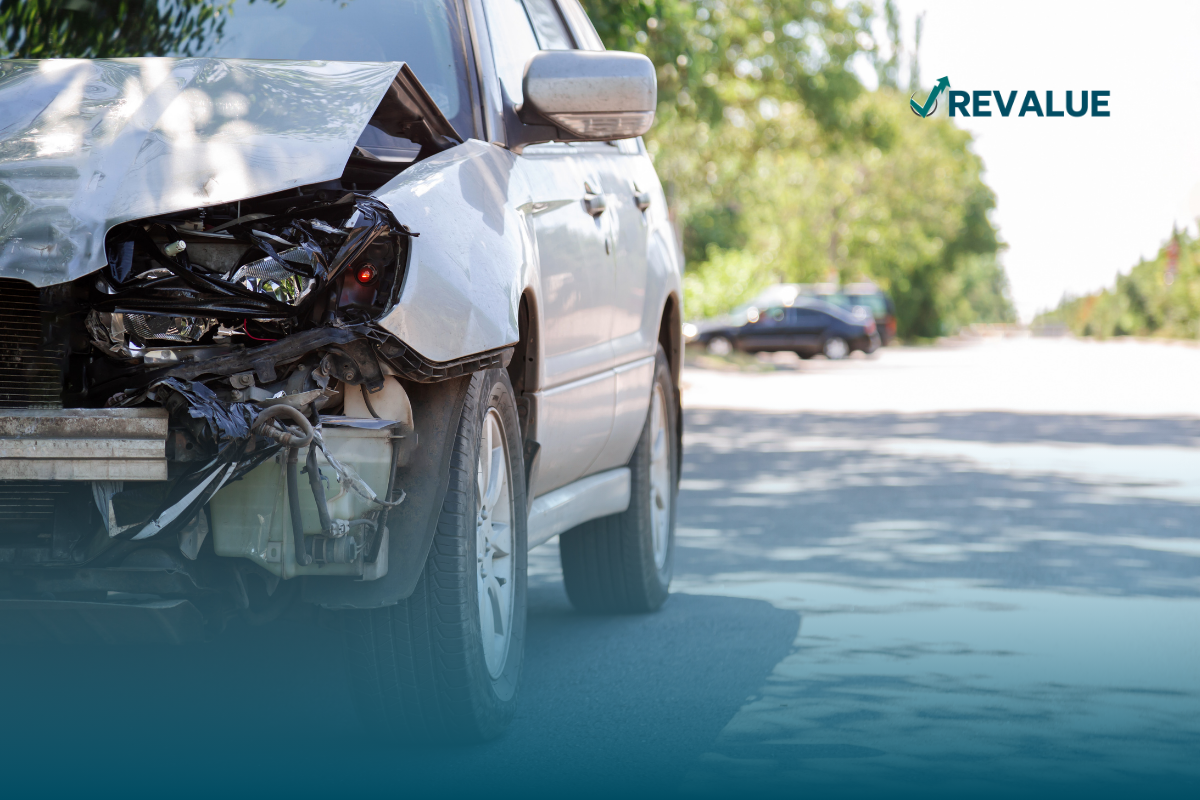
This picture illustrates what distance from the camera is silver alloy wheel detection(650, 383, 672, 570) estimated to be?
603 centimetres

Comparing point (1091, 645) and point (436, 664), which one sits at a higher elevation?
point (436, 664)

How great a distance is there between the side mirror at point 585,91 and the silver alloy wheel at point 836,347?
1467 inches

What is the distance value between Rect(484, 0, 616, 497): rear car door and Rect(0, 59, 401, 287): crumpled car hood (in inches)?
27.0

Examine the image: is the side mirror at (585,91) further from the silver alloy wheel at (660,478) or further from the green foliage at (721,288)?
the green foliage at (721,288)

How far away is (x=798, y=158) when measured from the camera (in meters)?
45.4

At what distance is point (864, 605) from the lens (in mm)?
6164

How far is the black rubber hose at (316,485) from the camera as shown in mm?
3191

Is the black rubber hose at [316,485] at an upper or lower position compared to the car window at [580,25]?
lower

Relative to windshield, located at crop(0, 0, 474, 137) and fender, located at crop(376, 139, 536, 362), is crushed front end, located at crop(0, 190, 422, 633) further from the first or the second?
windshield, located at crop(0, 0, 474, 137)

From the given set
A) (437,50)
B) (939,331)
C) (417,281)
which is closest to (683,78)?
(437,50)

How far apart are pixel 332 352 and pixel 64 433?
54 centimetres

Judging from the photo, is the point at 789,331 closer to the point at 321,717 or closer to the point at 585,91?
the point at 585,91

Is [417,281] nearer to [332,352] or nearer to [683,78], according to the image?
[332,352]

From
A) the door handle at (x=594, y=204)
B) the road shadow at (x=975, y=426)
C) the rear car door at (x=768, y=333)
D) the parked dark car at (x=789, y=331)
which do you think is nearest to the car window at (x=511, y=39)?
the door handle at (x=594, y=204)
